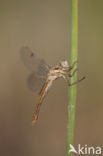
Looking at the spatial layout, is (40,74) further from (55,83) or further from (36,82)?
(55,83)

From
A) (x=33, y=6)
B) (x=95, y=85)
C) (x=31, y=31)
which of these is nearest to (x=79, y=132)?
(x=95, y=85)

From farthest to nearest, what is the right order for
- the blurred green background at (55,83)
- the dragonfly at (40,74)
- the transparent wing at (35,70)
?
1. the blurred green background at (55,83)
2. the transparent wing at (35,70)
3. the dragonfly at (40,74)

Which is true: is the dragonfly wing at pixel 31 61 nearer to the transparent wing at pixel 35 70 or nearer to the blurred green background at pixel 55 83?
the transparent wing at pixel 35 70

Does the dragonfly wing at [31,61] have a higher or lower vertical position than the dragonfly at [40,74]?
higher

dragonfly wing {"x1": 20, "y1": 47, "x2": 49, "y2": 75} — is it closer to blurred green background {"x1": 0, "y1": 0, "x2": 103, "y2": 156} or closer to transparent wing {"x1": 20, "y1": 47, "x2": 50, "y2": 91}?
transparent wing {"x1": 20, "y1": 47, "x2": 50, "y2": 91}

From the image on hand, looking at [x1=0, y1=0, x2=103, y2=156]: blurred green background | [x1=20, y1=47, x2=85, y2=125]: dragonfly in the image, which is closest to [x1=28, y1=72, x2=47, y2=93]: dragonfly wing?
[x1=20, y1=47, x2=85, y2=125]: dragonfly

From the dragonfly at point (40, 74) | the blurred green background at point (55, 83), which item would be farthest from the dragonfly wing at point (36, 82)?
the blurred green background at point (55, 83)

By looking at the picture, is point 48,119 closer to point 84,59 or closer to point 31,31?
point 84,59
